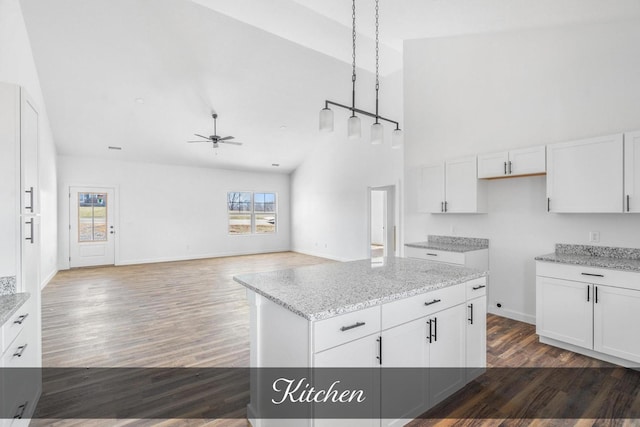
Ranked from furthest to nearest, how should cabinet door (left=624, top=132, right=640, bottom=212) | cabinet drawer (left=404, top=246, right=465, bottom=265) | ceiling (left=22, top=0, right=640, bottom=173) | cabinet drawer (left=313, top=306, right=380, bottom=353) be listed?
cabinet drawer (left=404, top=246, right=465, bottom=265) → ceiling (left=22, top=0, right=640, bottom=173) → cabinet door (left=624, top=132, right=640, bottom=212) → cabinet drawer (left=313, top=306, right=380, bottom=353)

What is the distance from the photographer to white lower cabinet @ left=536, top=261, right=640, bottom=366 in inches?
99.1

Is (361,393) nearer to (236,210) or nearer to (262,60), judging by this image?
(262,60)

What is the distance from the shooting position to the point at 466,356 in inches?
86.0

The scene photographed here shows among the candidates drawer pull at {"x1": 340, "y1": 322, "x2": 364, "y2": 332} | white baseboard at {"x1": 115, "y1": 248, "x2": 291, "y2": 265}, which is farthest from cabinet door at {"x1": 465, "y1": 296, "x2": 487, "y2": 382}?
white baseboard at {"x1": 115, "y1": 248, "x2": 291, "y2": 265}

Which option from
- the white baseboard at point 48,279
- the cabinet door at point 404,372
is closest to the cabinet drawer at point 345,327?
the cabinet door at point 404,372

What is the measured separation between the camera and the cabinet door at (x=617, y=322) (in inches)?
98.1

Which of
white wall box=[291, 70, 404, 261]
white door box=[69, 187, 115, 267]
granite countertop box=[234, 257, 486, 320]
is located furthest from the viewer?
white door box=[69, 187, 115, 267]

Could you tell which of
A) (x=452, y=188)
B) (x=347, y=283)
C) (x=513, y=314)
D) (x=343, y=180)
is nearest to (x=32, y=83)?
(x=347, y=283)

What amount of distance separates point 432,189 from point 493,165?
841mm

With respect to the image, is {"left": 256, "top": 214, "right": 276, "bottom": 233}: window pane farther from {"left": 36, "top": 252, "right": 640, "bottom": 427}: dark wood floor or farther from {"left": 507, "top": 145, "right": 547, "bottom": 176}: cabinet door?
{"left": 507, "top": 145, "right": 547, "bottom": 176}: cabinet door

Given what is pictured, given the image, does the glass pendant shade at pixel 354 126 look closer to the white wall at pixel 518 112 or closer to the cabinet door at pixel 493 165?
the cabinet door at pixel 493 165

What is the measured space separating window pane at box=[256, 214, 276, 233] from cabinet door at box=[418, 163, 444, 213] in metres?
6.31

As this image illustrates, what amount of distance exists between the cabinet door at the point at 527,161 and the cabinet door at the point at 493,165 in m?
0.06

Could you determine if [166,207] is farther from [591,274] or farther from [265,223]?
[591,274]
